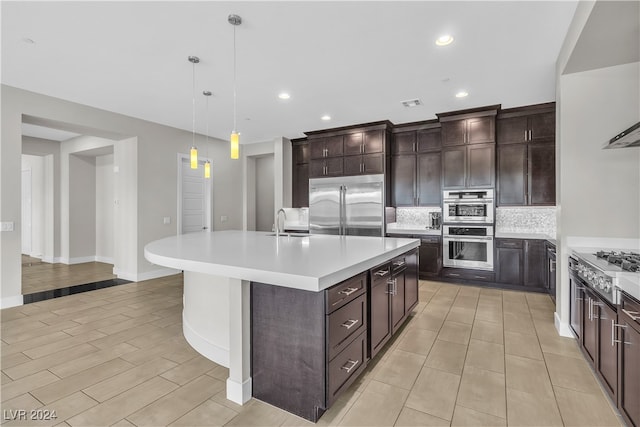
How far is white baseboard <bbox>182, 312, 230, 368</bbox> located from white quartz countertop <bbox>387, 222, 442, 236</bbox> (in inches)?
146

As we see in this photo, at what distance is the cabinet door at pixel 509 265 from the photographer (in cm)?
453

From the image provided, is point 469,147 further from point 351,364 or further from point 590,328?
point 351,364

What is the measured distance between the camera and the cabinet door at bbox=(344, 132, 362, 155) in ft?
19.0

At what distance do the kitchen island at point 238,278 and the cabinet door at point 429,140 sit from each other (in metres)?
3.17

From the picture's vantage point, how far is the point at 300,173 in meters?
6.82

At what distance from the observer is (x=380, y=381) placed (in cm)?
220

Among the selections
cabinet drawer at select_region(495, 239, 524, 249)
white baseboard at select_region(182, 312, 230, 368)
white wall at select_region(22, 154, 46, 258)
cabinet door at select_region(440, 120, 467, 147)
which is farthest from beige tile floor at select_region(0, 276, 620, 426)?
white wall at select_region(22, 154, 46, 258)

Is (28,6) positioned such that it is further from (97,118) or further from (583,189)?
(583,189)

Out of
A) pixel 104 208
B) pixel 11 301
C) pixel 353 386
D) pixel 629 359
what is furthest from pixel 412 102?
pixel 104 208

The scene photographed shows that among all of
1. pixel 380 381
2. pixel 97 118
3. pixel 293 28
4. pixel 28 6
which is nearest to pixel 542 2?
pixel 293 28

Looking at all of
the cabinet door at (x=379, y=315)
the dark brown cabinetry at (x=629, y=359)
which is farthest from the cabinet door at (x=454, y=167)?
the dark brown cabinetry at (x=629, y=359)

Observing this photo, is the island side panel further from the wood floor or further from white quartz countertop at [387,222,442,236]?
the wood floor

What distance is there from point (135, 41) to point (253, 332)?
113 inches

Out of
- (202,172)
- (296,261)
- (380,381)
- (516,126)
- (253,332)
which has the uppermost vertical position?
(516,126)
